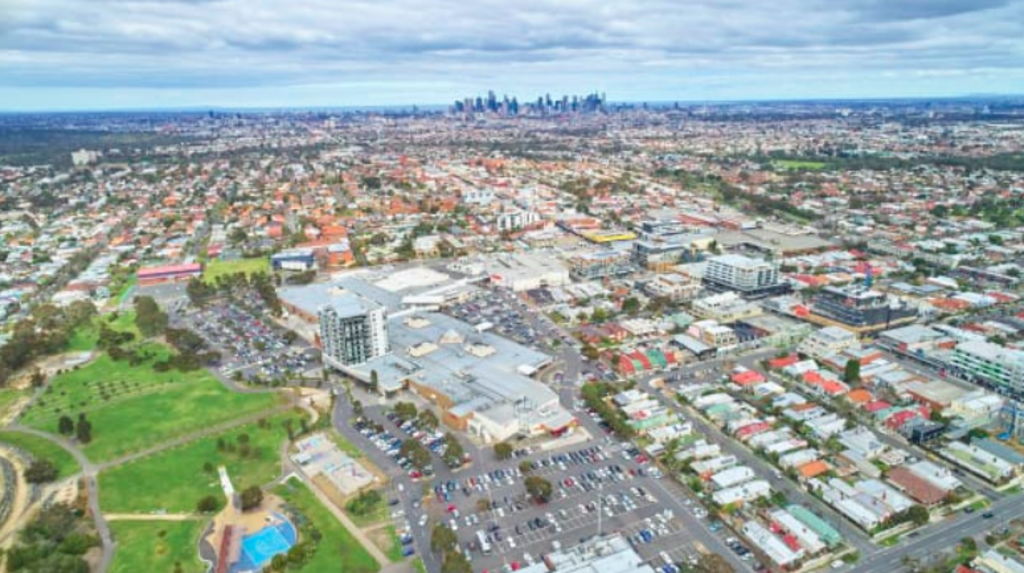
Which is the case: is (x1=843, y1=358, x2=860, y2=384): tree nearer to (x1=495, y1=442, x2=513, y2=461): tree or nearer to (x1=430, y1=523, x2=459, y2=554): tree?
(x1=495, y1=442, x2=513, y2=461): tree

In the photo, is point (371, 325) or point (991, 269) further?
point (991, 269)

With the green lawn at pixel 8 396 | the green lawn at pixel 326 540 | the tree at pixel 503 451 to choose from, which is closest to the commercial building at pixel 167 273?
the green lawn at pixel 8 396

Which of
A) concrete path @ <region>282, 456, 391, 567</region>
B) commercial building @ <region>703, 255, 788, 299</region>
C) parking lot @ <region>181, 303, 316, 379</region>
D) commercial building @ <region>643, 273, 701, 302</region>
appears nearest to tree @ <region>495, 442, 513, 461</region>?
concrete path @ <region>282, 456, 391, 567</region>

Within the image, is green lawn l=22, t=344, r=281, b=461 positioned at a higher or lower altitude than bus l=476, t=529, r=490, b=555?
lower

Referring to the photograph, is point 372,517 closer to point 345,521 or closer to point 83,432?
point 345,521

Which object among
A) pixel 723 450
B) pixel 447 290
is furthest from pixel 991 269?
pixel 447 290

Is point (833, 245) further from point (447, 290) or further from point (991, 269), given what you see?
point (447, 290)

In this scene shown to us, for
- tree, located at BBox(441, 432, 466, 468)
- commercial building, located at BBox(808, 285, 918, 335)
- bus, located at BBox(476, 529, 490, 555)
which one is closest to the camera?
bus, located at BBox(476, 529, 490, 555)
